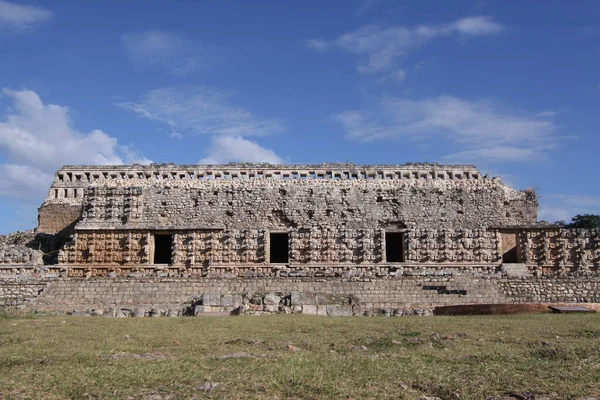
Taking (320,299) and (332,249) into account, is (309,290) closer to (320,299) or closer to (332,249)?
(320,299)

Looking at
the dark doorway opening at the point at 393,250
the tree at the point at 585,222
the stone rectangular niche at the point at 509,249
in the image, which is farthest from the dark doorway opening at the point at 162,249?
the tree at the point at 585,222

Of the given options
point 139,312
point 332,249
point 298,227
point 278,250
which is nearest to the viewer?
point 139,312

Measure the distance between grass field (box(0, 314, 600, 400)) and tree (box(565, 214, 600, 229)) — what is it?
135 feet

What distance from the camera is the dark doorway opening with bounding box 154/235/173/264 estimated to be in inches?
1187

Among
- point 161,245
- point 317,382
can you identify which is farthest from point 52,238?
point 317,382

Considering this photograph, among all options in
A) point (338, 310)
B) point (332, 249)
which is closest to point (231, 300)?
point (338, 310)

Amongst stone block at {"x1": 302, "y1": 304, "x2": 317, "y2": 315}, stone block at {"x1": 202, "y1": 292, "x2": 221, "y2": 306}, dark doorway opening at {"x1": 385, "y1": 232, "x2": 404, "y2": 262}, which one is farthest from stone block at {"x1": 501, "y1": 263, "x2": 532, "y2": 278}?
stone block at {"x1": 202, "y1": 292, "x2": 221, "y2": 306}

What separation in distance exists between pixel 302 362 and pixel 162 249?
2421 centimetres

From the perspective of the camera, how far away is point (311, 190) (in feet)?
95.2

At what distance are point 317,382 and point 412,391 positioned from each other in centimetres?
102

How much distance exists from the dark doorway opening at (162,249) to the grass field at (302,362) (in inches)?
716

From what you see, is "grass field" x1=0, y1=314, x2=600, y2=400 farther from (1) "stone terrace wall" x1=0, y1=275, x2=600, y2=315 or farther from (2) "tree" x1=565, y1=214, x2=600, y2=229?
(2) "tree" x1=565, y1=214, x2=600, y2=229

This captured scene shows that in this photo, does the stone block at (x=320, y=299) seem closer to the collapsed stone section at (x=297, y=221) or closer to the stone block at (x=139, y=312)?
the stone block at (x=139, y=312)

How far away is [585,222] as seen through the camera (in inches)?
1945
